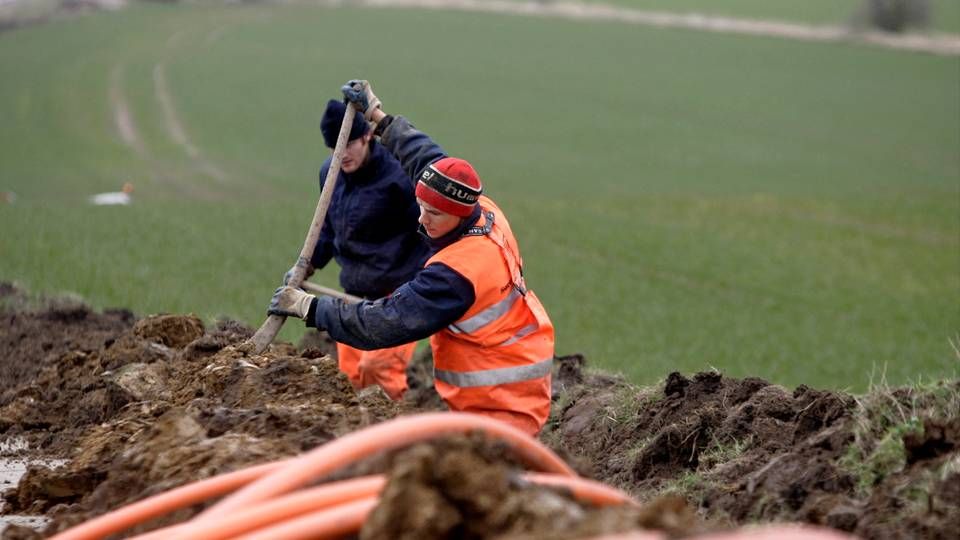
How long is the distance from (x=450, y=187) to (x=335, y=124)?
6.60 ft

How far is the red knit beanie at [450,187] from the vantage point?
560 centimetres

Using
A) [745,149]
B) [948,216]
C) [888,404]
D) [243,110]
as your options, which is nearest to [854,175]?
[745,149]

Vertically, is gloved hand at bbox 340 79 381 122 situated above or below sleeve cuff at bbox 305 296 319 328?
above

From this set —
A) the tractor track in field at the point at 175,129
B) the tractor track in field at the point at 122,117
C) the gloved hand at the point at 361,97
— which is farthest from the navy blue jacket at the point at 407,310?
Answer: the tractor track in field at the point at 122,117

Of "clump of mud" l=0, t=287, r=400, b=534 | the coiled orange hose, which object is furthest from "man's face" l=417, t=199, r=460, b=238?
the coiled orange hose

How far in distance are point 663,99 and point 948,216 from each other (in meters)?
16.1

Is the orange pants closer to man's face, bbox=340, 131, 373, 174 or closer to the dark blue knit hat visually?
man's face, bbox=340, 131, 373, 174

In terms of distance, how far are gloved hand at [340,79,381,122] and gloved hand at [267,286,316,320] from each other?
1219 mm

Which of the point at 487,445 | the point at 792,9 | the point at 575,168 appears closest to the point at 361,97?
the point at 487,445

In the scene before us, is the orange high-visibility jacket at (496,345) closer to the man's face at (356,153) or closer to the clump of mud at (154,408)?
the clump of mud at (154,408)

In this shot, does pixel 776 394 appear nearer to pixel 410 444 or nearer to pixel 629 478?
pixel 629 478

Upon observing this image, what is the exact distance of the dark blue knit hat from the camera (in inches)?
285

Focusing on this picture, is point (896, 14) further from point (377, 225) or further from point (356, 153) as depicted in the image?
point (356, 153)

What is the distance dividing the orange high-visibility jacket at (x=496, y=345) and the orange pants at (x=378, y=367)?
164 centimetres
